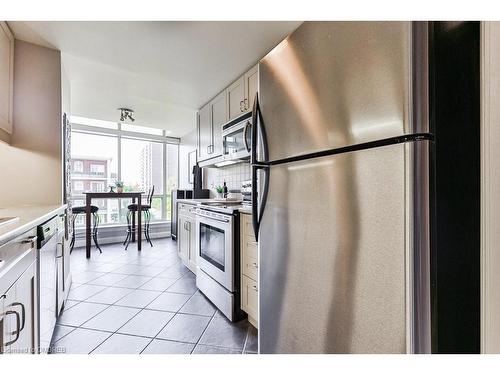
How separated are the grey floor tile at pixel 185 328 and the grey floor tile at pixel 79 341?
400 mm

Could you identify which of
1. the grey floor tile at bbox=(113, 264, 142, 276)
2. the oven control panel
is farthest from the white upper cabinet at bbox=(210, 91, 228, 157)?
the grey floor tile at bbox=(113, 264, 142, 276)

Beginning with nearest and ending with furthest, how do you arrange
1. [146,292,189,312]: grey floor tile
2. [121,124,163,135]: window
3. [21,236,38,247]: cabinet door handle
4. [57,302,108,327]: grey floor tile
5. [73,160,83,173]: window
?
[21,236,38,247]: cabinet door handle, [57,302,108,327]: grey floor tile, [146,292,189,312]: grey floor tile, [73,160,83,173]: window, [121,124,163,135]: window

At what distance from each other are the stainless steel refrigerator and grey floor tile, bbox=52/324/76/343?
1.48 m

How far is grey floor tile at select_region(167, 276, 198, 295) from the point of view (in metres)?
2.45

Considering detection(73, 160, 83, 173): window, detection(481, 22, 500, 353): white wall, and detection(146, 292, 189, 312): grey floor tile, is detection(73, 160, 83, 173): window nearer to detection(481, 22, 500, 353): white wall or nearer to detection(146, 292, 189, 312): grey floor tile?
detection(146, 292, 189, 312): grey floor tile

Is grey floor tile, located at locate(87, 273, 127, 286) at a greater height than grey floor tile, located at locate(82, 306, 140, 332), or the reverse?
grey floor tile, located at locate(82, 306, 140, 332)

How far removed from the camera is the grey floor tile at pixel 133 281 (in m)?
2.60

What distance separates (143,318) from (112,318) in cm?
24

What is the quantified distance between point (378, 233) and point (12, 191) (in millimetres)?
2652

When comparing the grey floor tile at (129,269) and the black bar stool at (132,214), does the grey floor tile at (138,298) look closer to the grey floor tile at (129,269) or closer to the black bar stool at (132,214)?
the grey floor tile at (129,269)

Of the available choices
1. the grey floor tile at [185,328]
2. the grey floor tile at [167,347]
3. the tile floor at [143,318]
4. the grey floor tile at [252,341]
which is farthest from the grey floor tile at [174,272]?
the grey floor tile at [252,341]

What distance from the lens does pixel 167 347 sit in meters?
1.57

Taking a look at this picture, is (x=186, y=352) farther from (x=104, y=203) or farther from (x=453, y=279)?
(x=104, y=203)
